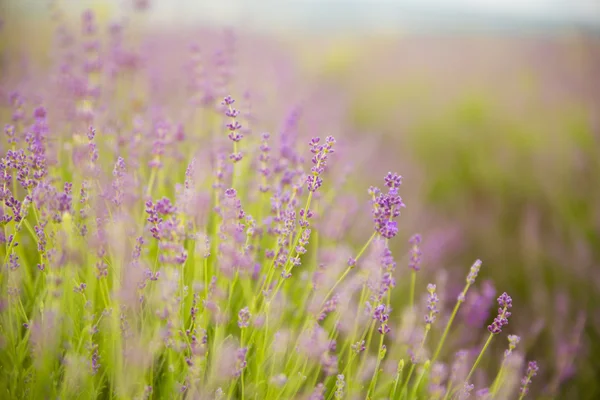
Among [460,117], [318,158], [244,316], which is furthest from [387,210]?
[460,117]

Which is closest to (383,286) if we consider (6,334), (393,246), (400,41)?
(6,334)

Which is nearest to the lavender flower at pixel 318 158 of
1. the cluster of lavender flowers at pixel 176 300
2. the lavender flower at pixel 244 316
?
the cluster of lavender flowers at pixel 176 300

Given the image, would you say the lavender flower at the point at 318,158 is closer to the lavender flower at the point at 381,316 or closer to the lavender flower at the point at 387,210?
the lavender flower at the point at 387,210

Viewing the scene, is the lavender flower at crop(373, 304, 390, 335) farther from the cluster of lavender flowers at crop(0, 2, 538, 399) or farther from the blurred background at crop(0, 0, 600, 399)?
the blurred background at crop(0, 0, 600, 399)

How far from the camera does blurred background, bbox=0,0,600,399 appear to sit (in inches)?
118

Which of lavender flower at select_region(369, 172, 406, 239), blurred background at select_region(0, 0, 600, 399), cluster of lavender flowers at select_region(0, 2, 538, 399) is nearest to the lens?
cluster of lavender flowers at select_region(0, 2, 538, 399)

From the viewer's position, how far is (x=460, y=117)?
515 centimetres

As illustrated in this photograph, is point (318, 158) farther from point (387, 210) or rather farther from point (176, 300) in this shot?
point (176, 300)

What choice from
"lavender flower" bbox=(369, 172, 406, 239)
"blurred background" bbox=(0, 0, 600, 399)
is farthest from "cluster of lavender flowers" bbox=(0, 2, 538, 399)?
"blurred background" bbox=(0, 0, 600, 399)

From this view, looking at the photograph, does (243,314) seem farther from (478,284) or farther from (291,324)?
(478,284)

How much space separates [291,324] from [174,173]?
110cm

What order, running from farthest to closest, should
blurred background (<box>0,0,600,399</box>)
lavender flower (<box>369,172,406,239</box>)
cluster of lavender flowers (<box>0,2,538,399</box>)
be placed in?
blurred background (<box>0,0,600,399</box>)
lavender flower (<box>369,172,406,239</box>)
cluster of lavender flowers (<box>0,2,538,399</box>)

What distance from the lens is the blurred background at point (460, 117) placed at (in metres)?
2.99

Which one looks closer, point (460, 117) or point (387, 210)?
point (387, 210)
